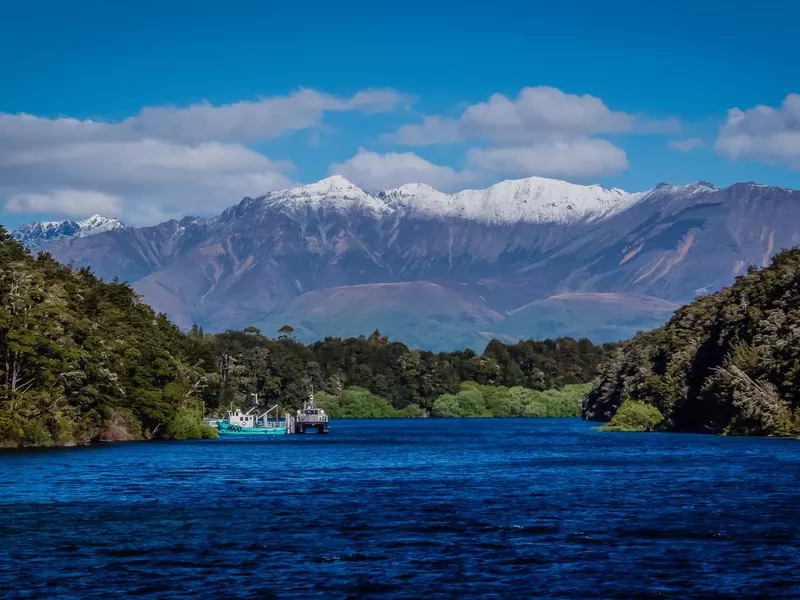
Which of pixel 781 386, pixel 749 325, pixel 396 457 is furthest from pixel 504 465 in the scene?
pixel 749 325

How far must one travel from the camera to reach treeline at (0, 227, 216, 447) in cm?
10481

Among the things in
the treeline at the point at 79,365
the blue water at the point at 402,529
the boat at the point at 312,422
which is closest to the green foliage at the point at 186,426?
the treeline at the point at 79,365

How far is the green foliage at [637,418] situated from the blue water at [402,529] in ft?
230

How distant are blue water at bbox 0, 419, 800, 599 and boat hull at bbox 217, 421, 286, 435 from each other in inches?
3582

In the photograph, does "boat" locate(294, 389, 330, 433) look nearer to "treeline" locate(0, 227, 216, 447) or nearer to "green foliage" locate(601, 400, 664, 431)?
"treeline" locate(0, 227, 216, 447)

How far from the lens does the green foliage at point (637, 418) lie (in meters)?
168

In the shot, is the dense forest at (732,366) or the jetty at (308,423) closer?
the dense forest at (732,366)

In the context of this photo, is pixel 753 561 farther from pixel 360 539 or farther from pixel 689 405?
pixel 689 405

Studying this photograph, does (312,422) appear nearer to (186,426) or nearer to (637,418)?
(186,426)

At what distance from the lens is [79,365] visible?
11150 centimetres

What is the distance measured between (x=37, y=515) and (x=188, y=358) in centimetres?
11867

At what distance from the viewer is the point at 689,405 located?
160875mm

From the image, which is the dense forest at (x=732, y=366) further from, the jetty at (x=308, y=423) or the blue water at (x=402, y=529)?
the jetty at (x=308, y=423)

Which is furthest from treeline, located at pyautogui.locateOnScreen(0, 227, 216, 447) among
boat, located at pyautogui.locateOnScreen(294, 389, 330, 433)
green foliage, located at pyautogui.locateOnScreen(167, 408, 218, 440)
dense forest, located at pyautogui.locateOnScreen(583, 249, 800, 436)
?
dense forest, located at pyautogui.locateOnScreen(583, 249, 800, 436)
